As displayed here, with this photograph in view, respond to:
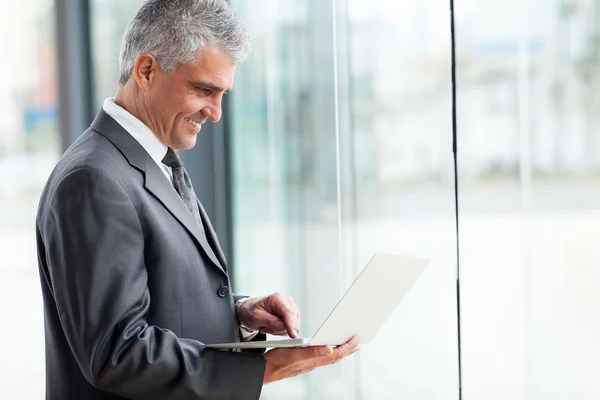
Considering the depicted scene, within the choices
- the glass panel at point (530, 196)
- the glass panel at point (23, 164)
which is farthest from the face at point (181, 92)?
the glass panel at point (23, 164)

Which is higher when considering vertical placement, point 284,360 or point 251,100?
point 251,100

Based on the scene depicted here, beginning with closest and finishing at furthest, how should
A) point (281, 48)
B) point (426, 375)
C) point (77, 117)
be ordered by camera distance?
point (426, 375) < point (281, 48) < point (77, 117)

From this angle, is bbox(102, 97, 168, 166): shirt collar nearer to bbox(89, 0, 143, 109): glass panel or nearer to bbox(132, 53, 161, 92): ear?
bbox(132, 53, 161, 92): ear

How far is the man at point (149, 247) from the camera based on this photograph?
1322mm

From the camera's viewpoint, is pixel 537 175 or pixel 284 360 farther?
pixel 537 175

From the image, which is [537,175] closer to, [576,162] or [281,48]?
[576,162]

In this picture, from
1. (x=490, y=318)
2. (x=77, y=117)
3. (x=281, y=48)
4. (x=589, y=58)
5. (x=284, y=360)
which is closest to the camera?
(x=284, y=360)

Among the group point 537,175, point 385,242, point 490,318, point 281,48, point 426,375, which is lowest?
point 426,375

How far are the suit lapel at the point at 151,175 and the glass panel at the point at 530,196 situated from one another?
95 cm

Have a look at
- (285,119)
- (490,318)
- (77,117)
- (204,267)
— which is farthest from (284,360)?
(77,117)

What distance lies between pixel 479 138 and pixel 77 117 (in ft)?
7.32

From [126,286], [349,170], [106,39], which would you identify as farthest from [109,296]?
[106,39]

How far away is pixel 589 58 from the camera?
2.00 metres

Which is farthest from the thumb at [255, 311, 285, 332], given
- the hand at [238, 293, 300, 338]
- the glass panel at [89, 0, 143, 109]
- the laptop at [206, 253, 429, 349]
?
the glass panel at [89, 0, 143, 109]
